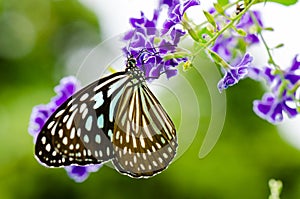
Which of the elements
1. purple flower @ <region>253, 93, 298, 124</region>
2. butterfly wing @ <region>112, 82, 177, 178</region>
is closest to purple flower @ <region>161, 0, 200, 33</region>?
butterfly wing @ <region>112, 82, 177, 178</region>

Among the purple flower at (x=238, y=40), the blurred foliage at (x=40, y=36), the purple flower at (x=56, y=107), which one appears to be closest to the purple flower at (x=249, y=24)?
the purple flower at (x=238, y=40)

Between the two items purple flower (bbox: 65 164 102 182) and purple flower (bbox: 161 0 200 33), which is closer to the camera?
purple flower (bbox: 161 0 200 33)

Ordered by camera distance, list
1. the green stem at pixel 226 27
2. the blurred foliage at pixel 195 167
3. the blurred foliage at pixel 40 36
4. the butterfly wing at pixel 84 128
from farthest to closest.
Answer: the blurred foliage at pixel 40 36 → the blurred foliage at pixel 195 167 → the butterfly wing at pixel 84 128 → the green stem at pixel 226 27

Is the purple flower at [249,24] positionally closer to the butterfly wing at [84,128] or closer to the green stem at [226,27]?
the green stem at [226,27]

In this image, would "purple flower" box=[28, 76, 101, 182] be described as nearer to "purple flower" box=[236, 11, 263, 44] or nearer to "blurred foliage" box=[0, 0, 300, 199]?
"purple flower" box=[236, 11, 263, 44]

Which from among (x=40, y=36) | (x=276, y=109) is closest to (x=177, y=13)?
(x=276, y=109)

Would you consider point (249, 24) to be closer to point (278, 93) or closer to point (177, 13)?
point (278, 93)

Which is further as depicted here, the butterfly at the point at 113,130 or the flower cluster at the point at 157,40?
the butterfly at the point at 113,130
